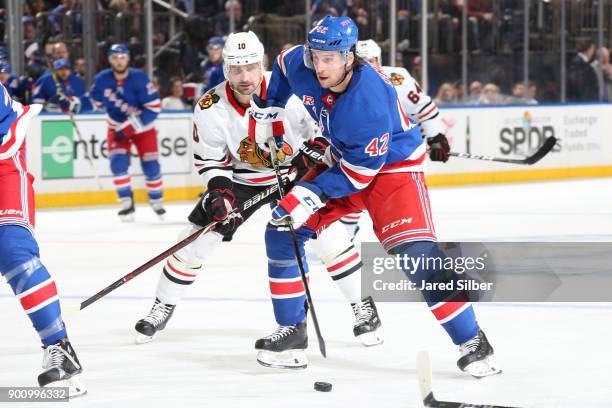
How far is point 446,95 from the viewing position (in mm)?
12695

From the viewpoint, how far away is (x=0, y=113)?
12.2 feet

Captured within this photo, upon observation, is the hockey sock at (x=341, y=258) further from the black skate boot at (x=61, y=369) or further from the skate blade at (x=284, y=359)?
the black skate boot at (x=61, y=369)

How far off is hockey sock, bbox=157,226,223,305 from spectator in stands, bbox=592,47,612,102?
9.97 m

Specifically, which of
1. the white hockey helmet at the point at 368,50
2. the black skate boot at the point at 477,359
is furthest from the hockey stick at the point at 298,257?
A: the white hockey helmet at the point at 368,50

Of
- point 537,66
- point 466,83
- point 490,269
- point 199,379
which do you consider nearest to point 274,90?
point 199,379

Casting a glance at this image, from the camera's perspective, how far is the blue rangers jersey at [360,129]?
3873 mm

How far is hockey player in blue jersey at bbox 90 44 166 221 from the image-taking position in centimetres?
952

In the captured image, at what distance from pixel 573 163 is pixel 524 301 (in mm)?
7730

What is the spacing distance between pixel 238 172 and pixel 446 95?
26.7 ft

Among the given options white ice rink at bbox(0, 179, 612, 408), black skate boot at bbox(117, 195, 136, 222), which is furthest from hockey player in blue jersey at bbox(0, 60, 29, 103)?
white ice rink at bbox(0, 179, 612, 408)

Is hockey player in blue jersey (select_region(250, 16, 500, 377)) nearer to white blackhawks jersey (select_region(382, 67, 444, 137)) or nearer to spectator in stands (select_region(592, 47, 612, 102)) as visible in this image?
white blackhawks jersey (select_region(382, 67, 444, 137))

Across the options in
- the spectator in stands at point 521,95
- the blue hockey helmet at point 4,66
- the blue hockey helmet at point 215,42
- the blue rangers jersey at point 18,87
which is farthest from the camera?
the spectator in stands at point 521,95

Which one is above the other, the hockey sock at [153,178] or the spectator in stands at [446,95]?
the spectator in stands at [446,95]

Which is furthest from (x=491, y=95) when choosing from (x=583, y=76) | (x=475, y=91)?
(x=583, y=76)
